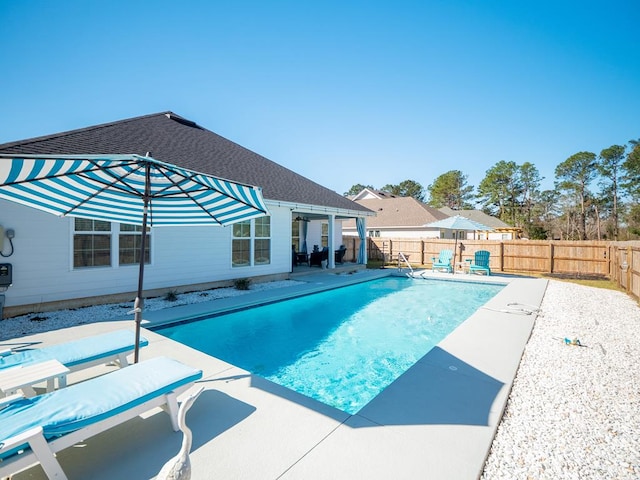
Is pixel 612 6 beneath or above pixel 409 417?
above

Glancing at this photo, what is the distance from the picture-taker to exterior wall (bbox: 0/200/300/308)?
7.34 metres

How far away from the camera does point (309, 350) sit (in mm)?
6953

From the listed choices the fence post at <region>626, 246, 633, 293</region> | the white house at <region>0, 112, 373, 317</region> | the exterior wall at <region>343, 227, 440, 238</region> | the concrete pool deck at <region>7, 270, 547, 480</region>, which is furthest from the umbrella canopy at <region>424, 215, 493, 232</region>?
the concrete pool deck at <region>7, 270, 547, 480</region>

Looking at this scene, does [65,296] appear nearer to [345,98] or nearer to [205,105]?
[205,105]

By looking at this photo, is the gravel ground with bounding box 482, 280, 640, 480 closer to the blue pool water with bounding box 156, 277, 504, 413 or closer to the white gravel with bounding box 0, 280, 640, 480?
the white gravel with bounding box 0, 280, 640, 480

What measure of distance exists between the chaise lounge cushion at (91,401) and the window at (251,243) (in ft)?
28.3

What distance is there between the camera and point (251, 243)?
1246 cm

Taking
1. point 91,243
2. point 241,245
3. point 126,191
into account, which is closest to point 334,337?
point 126,191

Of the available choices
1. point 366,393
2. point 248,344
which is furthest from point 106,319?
point 366,393

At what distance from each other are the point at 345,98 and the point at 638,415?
51.2 ft

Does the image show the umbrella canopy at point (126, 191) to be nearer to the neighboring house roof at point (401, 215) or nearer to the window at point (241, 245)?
the window at point (241, 245)

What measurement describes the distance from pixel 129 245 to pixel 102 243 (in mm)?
688

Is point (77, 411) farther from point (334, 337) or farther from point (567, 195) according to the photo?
point (567, 195)

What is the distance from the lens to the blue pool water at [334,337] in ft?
18.4
